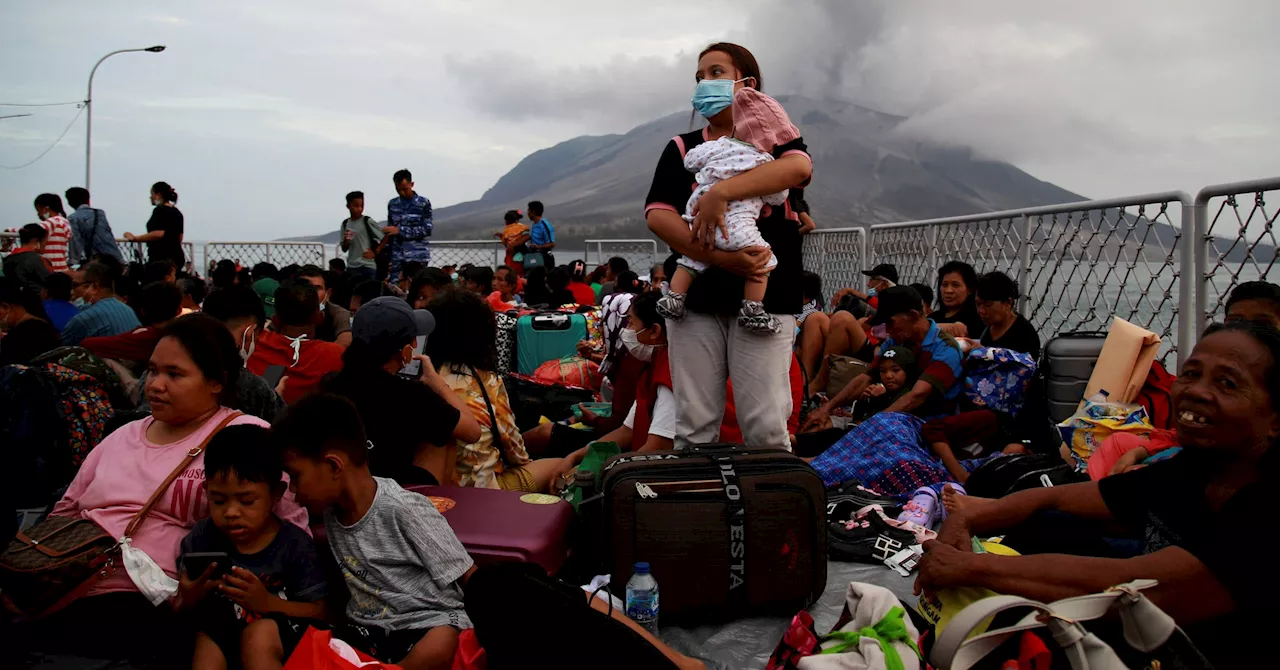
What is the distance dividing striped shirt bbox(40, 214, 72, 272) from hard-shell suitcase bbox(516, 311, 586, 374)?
588 centimetres

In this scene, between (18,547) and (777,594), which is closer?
(18,547)

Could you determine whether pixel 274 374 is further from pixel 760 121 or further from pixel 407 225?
pixel 407 225

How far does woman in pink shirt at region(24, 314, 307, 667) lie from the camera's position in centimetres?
214

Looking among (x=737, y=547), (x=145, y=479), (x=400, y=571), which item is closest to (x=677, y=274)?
(x=737, y=547)

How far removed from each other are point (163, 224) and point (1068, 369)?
9.37m

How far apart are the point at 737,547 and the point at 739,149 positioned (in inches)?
52.5

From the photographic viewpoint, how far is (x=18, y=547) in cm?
209

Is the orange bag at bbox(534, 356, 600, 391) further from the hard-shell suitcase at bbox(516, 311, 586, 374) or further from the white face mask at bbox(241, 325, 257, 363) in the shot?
the white face mask at bbox(241, 325, 257, 363)

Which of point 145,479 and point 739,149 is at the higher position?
point 739,149

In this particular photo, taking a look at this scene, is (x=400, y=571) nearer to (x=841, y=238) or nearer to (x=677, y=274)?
(x=677, y=274)

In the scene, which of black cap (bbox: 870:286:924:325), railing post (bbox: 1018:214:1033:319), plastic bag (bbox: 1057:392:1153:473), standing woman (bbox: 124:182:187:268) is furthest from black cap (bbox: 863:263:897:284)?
standing woman (bbox: 124:182:187:268)

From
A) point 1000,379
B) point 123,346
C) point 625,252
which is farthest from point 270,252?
point 1000,379

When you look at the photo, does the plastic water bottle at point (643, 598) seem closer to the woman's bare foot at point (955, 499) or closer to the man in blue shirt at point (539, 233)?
the woman's bare foot at point (955, 499)

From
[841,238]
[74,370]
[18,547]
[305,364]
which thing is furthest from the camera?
[841,238]
